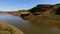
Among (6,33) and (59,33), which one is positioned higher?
(6,33)

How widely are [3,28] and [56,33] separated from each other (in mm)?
9701

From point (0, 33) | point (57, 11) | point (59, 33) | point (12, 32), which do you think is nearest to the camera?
point (0, 33)

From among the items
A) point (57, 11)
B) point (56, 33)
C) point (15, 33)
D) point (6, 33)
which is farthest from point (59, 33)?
point (57, 11)

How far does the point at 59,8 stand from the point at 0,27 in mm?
44183

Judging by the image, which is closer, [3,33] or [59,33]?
[3,33]

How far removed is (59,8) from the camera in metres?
59.4

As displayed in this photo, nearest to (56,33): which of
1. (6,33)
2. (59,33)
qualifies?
(59,33)

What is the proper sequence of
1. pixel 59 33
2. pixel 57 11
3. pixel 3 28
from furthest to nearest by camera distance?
1. pixel 57 11
2. pixel 59 33
3. pixel 3 28

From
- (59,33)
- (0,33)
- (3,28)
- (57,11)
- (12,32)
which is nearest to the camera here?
(0,33)

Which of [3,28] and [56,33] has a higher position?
[3,28]

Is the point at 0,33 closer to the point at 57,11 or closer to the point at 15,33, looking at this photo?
the point at 15,33

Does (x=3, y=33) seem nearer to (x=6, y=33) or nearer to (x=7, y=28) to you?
(x=6, y=33)

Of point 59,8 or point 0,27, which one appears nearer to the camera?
point 0,27

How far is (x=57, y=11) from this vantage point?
5859 centimetres
